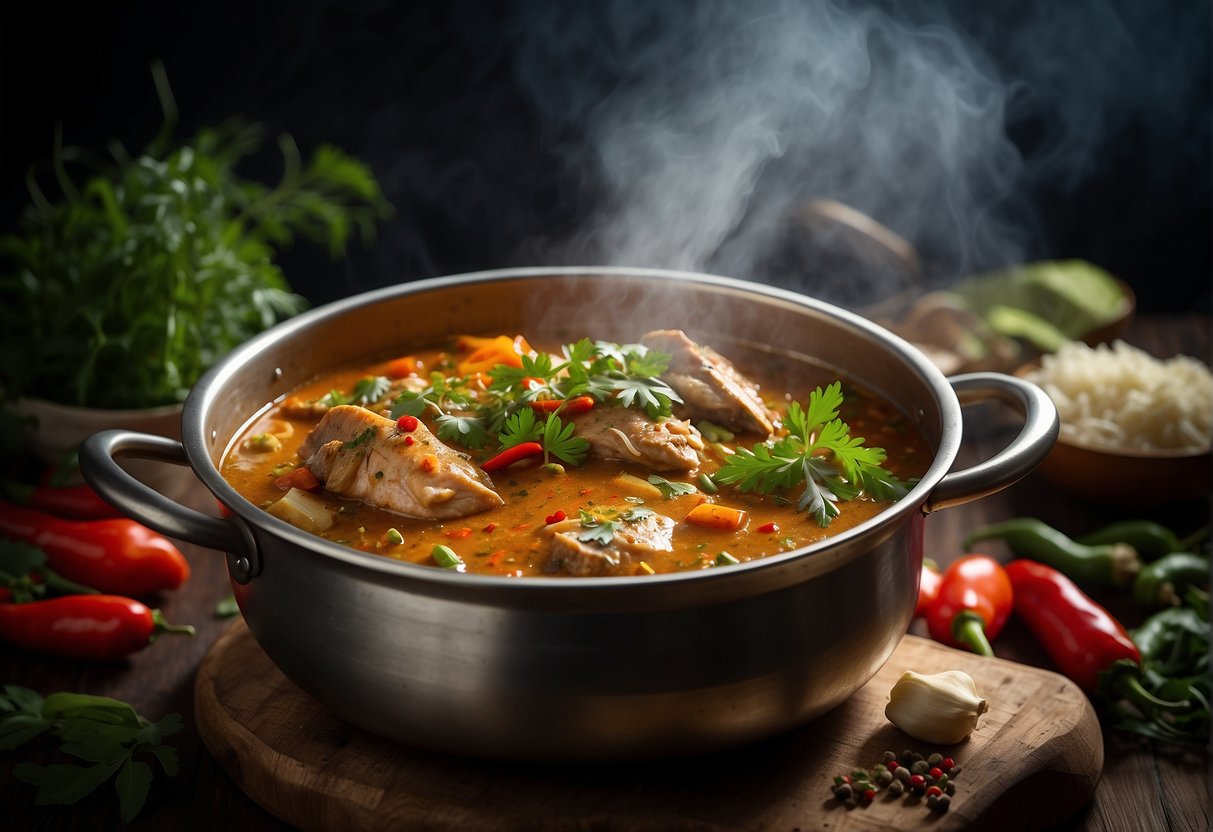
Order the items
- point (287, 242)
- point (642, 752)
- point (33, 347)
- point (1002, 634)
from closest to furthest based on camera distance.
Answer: point (642, 752), point (1002, 634), point (33, 347), point (287, 242)

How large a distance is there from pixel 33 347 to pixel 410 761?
2.57m

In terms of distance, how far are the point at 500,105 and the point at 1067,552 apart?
13.9ft

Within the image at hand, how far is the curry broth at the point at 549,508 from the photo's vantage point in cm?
319

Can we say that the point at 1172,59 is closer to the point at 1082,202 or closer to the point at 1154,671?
the point at 1082,202

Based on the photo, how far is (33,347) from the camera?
4742 mm

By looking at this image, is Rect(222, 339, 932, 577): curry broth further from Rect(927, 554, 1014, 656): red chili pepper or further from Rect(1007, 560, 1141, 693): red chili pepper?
Rect(1007, 560, 1141, 693): red chili pepper

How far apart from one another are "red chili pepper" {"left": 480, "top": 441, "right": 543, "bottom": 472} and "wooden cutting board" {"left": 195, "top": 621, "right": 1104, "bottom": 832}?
81 centimetres

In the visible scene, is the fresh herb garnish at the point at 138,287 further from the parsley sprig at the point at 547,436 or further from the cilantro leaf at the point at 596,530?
the cilantro leaf at the point at 596,530

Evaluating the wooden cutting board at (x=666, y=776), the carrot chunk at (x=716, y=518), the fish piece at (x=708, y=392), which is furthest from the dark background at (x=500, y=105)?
the wooden cutting board at (x=666, y=776)

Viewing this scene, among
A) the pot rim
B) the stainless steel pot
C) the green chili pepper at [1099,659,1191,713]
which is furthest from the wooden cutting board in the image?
the pot rim

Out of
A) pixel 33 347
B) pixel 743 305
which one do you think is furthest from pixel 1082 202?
pixel 33 347

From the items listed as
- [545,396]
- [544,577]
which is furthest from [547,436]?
[544,577]

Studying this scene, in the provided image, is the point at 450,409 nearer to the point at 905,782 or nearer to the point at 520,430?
the point at 520,430

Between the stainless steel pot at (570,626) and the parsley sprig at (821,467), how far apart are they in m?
0.23
